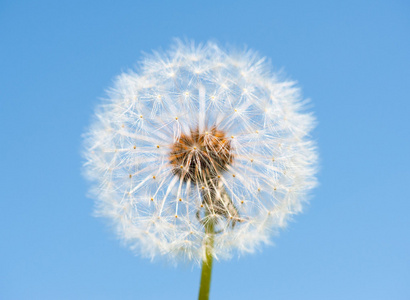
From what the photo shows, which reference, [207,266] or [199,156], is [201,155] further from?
[207,266]

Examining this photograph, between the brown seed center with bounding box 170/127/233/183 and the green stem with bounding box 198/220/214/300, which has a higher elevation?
the brown seed center with bounding box 170/127/233/183

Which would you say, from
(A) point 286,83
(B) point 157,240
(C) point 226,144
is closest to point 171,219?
(B) point 157,240

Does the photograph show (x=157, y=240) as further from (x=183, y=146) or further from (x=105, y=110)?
(x=105, y=110)

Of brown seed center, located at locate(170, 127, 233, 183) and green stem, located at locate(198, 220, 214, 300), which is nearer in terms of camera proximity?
green stem, located at locate(198, 220, 214, 300)
